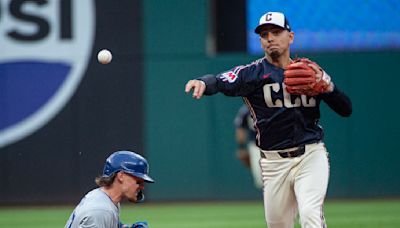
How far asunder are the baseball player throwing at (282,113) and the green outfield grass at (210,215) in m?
3.73

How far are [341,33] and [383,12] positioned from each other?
2.26ft

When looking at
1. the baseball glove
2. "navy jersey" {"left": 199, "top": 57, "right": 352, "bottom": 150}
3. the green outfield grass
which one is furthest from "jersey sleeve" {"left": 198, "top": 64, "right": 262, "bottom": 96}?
the green outfield grass

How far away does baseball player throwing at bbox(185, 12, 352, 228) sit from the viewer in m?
7.00

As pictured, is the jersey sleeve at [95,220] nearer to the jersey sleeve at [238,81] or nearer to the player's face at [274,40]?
the jersey sleeve at [238,81]

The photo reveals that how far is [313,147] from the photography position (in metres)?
7.12

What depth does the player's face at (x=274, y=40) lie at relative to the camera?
23.5ft

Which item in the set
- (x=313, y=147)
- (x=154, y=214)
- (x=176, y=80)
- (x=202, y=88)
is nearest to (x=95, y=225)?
(x=202, y=88)

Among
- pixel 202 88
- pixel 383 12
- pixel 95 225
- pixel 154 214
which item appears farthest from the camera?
pixel 383 12

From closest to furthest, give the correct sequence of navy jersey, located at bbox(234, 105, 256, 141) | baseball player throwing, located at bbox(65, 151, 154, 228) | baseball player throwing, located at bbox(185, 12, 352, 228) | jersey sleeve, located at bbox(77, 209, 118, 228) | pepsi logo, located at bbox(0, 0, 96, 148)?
1. jersey sleeve, located at bbox(77, 209, 118, 228)
2. baseball player throwing, located at bbox(65, 151, 154, 228)
3. baseball player throwing, located at bbox(185, 12, 352, 228)
4. navy jersey, located at bbox(234, 105, 256, 141)
5. pepsi logo, located at bbox(0, 0, 96, 148)

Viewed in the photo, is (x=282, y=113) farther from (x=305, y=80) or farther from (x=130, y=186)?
(x=130, y=186)

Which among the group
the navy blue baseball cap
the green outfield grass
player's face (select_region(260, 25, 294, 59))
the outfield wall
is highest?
the navy blue baseball cap

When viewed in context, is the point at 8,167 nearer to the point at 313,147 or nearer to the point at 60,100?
the point at 60,100

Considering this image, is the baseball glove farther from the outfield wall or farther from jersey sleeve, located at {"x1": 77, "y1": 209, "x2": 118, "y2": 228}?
the outfield wall

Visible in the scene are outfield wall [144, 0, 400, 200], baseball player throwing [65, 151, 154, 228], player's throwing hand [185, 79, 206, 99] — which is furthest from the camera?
outfield wall [144, 0, 400, 200]
